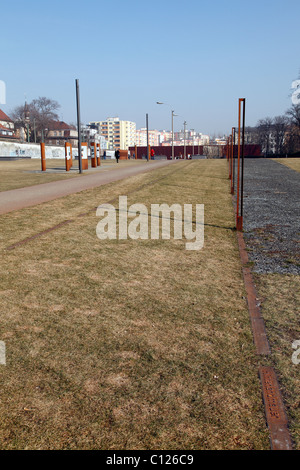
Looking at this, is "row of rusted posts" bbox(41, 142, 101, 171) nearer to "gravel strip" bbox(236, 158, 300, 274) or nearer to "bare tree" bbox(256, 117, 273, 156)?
"gravel strip" bbox(236, 158, 300, 274)

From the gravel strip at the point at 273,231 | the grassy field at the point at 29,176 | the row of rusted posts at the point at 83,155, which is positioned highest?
the row of rusted posts at the point at 83,155

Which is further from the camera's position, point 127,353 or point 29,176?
point 29,176

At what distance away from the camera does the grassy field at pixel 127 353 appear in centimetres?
232

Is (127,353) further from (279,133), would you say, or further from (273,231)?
(279,133)

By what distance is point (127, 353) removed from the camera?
317cm

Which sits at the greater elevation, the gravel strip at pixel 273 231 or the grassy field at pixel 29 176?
the grassy field at pixel 29 176

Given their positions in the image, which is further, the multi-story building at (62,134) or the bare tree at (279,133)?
the multi-story building at (62,134)

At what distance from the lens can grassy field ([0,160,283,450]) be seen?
2.32 metres

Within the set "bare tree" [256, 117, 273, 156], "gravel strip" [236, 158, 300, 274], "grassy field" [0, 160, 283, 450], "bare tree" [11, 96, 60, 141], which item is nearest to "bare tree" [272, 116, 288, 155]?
"bare tree" [256, 117, 273, 156]

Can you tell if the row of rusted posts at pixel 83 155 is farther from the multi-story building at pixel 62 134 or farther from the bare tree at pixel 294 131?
the multi-story building at pixel 62 134

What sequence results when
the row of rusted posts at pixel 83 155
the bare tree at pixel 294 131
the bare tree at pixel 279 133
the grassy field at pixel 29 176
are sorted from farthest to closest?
the bare tree at pixel 279 133
the bare tree at pixel 294 131
the row of rusted posts at pixel 83 155
the grassy field at pixel 29 176

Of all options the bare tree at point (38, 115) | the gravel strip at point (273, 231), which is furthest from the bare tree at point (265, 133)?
the gravel strip at point (273, 231)

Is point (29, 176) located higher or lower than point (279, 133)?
lower

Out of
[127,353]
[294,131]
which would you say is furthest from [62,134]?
[127,353]
